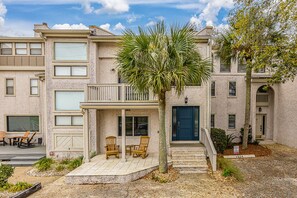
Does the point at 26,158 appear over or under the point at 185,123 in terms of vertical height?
under

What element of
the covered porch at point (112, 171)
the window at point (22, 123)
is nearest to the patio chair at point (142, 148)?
the covered porch at point (112, 171)

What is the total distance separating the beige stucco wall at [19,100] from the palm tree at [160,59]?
11.1 metres

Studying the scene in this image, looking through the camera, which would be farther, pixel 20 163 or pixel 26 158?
pixel 26 158

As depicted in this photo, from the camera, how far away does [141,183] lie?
8.05 m

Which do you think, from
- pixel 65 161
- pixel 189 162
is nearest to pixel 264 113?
pixel 189 162

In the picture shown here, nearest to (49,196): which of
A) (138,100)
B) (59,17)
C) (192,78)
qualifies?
(138,100)

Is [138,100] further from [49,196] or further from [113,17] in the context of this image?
[113,17]

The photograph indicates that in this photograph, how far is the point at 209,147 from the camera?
9.89 metres

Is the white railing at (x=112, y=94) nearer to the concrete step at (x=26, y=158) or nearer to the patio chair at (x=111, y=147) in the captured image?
the patio chair at (x=111, y=147)

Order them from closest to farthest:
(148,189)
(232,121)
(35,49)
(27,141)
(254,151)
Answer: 1. (148,189)
2. (254,151)
3. (27,141)
4. (35,49)
5. (232,121)

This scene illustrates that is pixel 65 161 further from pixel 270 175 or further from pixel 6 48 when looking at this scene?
pixel 270 175

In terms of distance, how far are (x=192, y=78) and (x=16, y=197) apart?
800 centimetres

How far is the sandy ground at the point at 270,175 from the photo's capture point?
282 inches

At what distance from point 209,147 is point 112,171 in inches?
200
